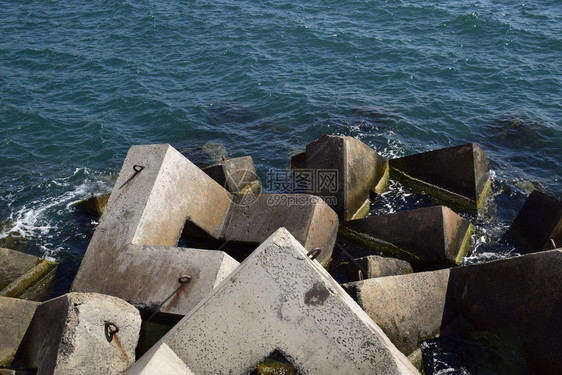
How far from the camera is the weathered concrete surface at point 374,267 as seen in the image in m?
7.89

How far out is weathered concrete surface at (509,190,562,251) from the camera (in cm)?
879

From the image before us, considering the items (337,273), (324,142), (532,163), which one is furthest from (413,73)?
(337,273)

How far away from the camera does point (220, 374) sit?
5.37m

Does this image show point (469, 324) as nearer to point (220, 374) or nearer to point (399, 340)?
point (399, 340)

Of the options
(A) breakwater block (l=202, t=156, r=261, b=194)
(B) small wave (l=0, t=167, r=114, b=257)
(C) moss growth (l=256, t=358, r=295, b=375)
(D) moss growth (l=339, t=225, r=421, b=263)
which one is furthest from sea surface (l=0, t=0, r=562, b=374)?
(C) moss growth (l=256, t=358, r=295, b=375)

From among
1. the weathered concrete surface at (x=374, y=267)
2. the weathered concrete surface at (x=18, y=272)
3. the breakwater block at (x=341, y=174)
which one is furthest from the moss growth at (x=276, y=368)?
the weathered concrete surface at (x=18, y=272)

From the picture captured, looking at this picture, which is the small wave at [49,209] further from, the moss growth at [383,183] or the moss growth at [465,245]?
the moss growth at [465,245]

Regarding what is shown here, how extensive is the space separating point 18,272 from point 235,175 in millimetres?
4396

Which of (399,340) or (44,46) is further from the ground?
(399,340)

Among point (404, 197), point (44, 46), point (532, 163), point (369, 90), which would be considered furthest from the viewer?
point (44, 46)

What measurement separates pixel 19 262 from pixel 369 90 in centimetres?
1162

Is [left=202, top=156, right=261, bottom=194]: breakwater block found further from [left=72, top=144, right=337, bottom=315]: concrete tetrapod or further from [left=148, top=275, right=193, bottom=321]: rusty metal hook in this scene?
[left=148, top=275, right=193, bottom=321]: rusty metal hook

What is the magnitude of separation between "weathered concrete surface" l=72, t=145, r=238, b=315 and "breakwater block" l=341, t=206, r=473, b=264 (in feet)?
8.82

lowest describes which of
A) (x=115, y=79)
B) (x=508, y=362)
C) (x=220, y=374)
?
(x=115, y=79)
